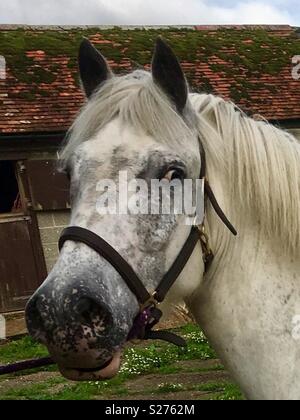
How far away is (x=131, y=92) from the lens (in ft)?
8.43

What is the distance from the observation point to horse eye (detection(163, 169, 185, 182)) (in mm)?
2393

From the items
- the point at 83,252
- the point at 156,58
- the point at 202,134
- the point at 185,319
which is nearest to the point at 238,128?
the point at 202,134

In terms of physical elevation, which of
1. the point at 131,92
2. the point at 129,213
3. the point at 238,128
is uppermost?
the point at 131,92

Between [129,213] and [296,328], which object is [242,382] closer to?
[296,328]

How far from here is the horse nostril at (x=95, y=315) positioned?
2.12 m

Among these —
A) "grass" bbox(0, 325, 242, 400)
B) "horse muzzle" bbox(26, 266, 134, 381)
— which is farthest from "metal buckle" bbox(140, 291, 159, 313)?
"grass" bbox(0, 325, 242, 400)

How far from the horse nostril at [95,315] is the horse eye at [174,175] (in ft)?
1.87

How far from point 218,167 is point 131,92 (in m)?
0.48

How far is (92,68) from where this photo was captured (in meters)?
2.80

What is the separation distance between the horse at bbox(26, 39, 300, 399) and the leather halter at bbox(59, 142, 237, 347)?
0.05 feet

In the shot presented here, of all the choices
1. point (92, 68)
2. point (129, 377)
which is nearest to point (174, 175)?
point (92, 68)

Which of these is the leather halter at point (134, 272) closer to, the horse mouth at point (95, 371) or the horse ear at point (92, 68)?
the horse mouth at point (95, 371)

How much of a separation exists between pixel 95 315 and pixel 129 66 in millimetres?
9887

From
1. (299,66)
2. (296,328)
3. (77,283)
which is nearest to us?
Answer: (77,283)
